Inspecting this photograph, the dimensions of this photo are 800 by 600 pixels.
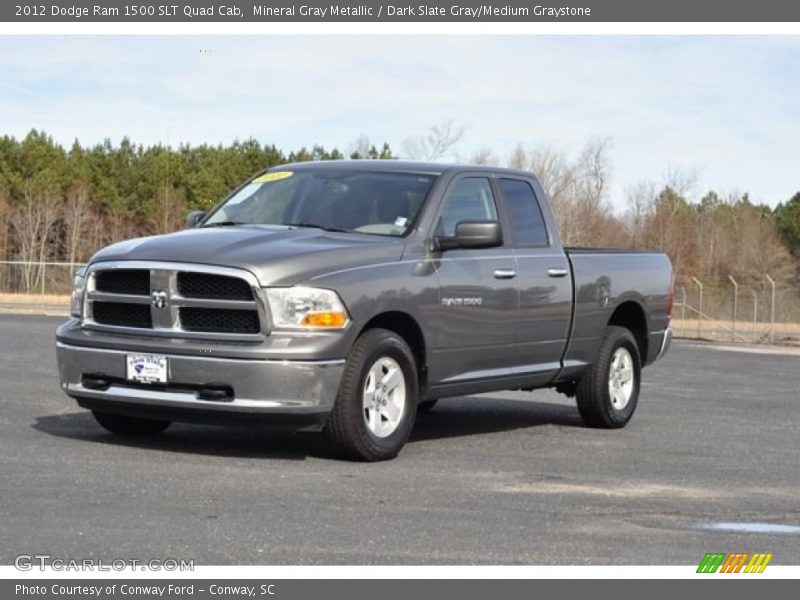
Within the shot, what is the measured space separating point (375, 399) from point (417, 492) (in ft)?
4.49

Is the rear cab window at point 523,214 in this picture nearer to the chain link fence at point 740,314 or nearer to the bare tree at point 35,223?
the chain link fence at point 740,314

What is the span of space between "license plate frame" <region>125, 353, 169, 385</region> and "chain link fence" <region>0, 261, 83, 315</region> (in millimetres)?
32050

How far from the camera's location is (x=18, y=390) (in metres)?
13.0

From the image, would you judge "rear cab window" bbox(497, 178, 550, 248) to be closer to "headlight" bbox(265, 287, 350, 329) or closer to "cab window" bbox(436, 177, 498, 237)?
"cab window" bbox(436, 177, 498, 237)

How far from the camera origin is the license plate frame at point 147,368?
915 cm

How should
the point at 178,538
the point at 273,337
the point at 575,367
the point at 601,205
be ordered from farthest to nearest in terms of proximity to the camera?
1. the point at 601,205
2. the point at 575,367
3. the point at 273,337
4. the point at 178,538

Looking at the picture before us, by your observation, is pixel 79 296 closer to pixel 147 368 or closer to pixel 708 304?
pixel 147 368

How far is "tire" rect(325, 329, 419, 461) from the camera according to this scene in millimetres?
9180

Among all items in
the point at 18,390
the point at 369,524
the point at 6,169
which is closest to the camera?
the point at 369,524

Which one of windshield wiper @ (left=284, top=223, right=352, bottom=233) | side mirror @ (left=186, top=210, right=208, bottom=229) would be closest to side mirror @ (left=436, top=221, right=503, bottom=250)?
windshield wiper @ (left=284, top=223, right=352, bottom=233)

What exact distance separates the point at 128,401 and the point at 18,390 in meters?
4.08

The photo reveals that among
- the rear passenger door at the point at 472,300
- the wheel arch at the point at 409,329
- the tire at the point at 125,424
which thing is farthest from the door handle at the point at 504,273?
the tire at the point at 125,424

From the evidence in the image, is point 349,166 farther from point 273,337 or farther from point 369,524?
point 369,524

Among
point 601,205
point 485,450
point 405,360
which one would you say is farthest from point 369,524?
point 601,205
